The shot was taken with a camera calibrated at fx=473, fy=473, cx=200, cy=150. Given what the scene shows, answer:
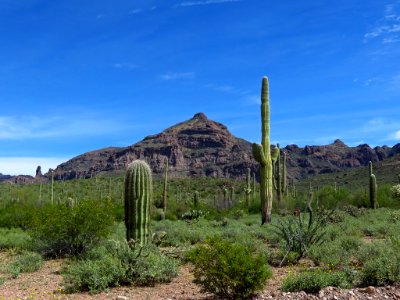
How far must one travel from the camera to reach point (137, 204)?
12.8 meters

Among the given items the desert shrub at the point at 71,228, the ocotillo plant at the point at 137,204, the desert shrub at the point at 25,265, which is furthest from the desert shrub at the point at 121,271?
the desert shrub at the point at 71,228

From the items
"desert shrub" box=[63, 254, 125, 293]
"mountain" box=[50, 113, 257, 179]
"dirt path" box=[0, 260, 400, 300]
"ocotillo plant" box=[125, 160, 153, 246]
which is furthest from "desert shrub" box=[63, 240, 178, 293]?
"mountain" box=[50, 113, 257, 179]

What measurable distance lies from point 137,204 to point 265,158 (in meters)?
7.59

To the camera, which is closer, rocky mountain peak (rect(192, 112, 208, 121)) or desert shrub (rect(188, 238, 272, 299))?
desert shrub (rect(188, 238, 272, 299))

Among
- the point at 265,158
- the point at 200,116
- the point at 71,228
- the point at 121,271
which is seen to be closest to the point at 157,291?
the point at 121,271

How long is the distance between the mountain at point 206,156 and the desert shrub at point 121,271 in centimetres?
11906

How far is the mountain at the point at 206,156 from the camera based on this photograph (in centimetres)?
13775

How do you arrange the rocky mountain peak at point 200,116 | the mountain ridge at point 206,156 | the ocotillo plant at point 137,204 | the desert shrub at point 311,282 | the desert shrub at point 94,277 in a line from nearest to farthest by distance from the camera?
the desert shrub at point 311,282 < the desert shrub at point 94,277 < the ocotillo plant at point 137,204 < the mountain ridge at point 206,156 < the rocky mountain peak at point 200,116

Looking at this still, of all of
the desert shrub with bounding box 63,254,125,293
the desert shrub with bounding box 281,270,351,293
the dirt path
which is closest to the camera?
the dirt path

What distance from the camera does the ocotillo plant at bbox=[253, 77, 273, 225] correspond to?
61.7ft

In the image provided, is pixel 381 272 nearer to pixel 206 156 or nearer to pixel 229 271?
pixel 229 271

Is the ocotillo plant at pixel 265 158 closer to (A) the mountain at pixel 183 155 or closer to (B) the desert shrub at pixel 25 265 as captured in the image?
(B) the desert shrub at pixel 25 265

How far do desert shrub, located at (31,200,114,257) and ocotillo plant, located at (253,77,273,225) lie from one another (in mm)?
7385

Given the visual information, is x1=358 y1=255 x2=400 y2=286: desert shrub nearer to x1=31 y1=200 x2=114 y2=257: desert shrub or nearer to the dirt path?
the dirt path
